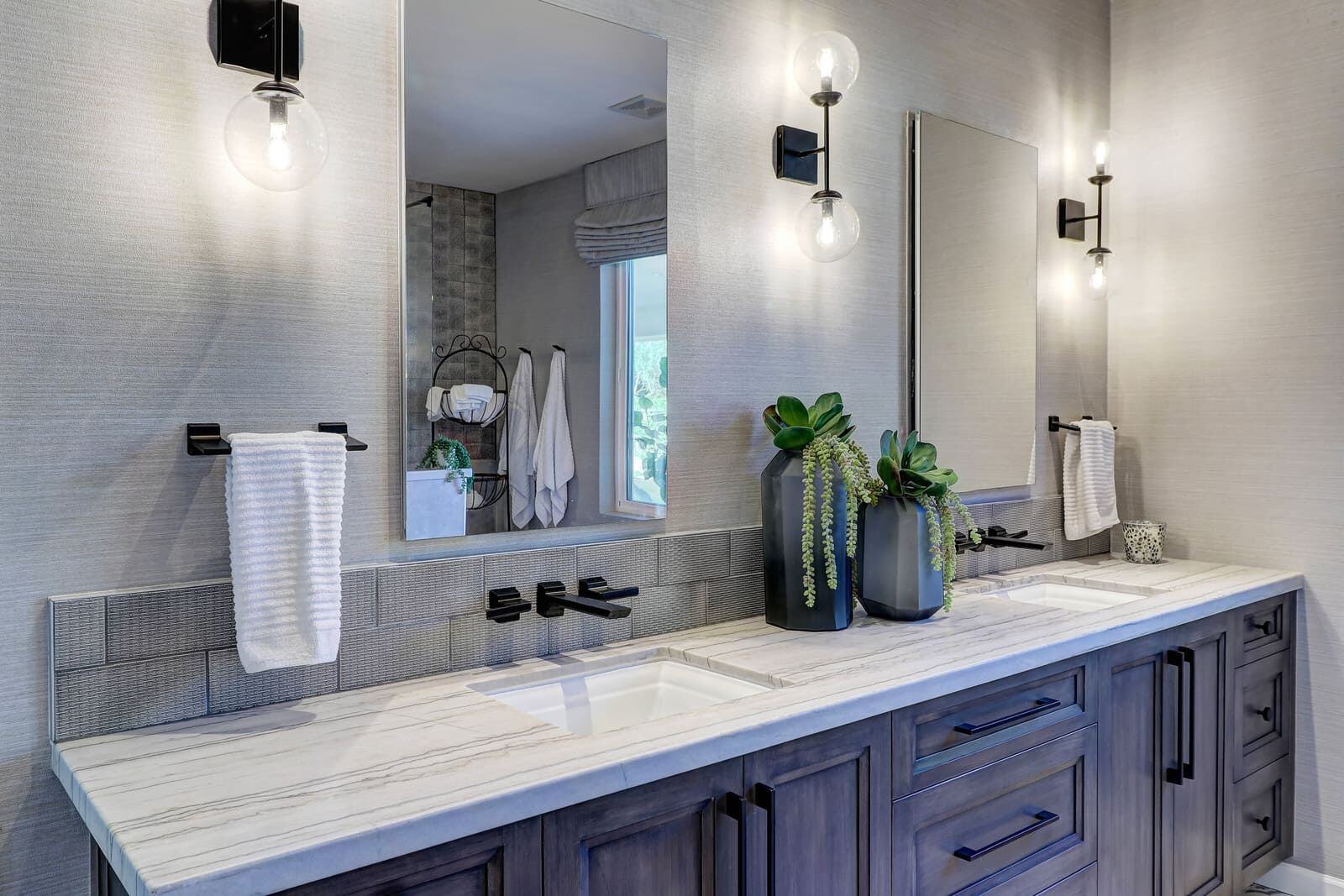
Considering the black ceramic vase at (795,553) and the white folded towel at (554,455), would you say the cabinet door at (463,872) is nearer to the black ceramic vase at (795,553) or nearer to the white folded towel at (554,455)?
the white folded towel at (554,455)

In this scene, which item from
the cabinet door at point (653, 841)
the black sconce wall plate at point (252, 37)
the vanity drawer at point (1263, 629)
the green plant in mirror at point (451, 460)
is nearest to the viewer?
the cabinet door at point (653, 841)

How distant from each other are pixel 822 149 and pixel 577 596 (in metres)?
1.13

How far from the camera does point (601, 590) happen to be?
1773mm

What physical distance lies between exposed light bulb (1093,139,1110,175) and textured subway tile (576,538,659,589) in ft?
6.33

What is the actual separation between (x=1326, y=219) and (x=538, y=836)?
8.67 ft

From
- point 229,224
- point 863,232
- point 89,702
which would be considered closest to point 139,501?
point 89,702

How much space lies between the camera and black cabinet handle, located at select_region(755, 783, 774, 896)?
4.37 ft

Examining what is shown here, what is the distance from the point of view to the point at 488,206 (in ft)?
5.47

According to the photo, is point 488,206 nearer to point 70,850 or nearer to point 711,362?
point 711,362

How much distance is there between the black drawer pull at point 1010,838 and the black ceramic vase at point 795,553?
18.2 inches

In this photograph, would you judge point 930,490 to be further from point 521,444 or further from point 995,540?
point 521,444

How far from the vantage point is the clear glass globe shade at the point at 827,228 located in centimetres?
208

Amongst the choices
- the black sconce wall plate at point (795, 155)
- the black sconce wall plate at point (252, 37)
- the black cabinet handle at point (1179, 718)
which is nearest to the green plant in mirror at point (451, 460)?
the black sconce wall plate at point (252, 37)

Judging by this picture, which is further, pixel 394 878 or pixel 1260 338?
pixel 1260 338
